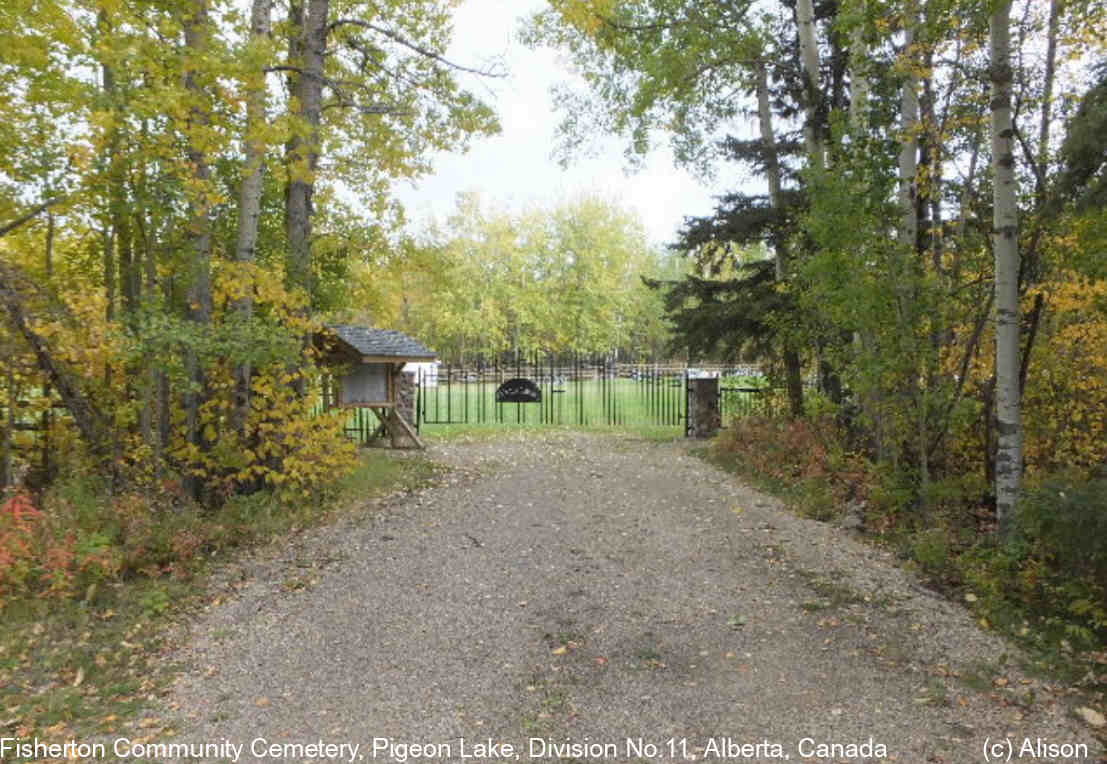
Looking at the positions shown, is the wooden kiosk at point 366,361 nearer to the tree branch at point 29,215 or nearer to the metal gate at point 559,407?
the metal gate at point 559,407

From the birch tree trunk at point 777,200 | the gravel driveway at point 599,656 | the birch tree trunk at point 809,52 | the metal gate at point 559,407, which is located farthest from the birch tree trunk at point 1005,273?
the metal gate at point 559,407

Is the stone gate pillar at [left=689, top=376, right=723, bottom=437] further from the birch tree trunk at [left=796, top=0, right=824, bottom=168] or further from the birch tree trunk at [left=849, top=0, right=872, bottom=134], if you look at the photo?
the birch tree trunk at [left=849, top=0, right=872, bottom=134]

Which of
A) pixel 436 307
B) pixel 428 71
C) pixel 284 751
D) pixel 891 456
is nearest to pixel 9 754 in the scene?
pixel 284 751

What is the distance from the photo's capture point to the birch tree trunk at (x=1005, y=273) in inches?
224

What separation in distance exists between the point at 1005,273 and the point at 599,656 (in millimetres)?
4585

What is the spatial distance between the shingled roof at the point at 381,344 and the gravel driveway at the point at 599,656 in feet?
14.0

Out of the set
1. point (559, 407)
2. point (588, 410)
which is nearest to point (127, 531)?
point (559, 407)

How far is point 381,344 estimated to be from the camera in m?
11.6

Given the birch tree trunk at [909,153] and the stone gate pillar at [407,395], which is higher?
the birch tree trunk at [909,153]

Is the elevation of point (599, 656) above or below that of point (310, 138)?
below

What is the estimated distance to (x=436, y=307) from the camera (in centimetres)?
3575

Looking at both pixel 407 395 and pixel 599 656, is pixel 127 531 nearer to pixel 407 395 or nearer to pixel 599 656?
pixel 599 656

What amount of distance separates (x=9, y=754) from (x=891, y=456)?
26.3 ft

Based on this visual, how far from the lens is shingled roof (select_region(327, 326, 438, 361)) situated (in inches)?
438
